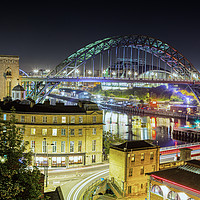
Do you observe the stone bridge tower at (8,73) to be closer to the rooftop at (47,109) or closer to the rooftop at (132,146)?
the rooftop at (47,109)

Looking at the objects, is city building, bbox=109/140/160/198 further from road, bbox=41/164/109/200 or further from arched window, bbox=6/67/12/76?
arched window, bbox=6/67/12/76

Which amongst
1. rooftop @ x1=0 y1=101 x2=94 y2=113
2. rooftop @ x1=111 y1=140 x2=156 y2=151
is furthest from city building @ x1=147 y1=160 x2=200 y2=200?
rooftop @ x1=0 y1=101 x2=94 y2=113

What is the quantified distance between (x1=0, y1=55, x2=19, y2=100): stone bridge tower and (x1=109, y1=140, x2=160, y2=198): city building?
28.5 meters

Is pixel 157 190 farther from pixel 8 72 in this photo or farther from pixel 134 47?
pixel 134 47

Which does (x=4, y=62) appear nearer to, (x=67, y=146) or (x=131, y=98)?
(x=67, y=146)

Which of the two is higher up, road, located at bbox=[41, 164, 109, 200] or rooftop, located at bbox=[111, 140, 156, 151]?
rooftop, located at bbox=[111, 140, 156, 151]

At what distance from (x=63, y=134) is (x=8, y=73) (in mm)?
22403

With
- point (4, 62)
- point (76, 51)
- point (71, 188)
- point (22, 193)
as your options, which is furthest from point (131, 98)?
point (22, 193)

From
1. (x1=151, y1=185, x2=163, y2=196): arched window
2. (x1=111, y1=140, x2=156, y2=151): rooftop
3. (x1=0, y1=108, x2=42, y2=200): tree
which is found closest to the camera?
(x1=0, y1=108, x2=42, y2=200): tree

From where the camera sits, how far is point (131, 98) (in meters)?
120

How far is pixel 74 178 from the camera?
24.9 metres

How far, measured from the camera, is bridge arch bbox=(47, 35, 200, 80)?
65.9m

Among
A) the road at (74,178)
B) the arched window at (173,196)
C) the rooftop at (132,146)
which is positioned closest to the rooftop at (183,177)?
the arched window at (173,196)

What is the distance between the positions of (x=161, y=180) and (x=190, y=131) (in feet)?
130
